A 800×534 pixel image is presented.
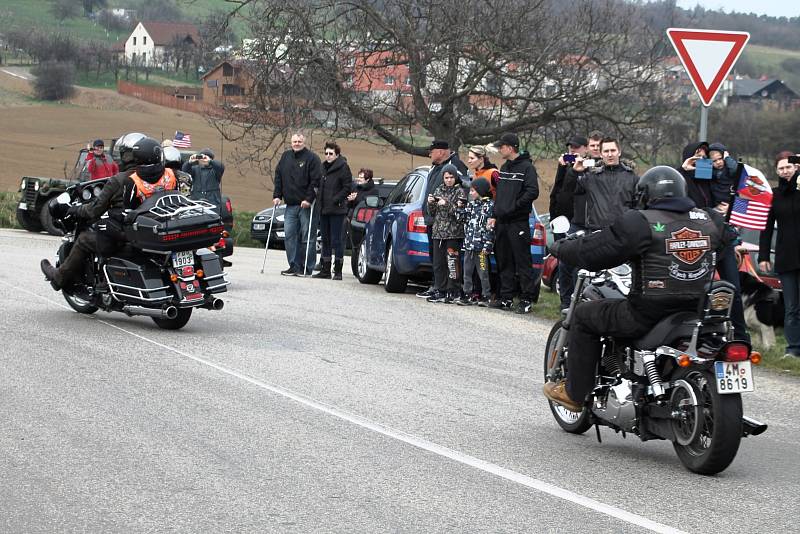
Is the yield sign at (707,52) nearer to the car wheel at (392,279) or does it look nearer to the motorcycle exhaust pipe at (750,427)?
the motorcycle exhaust pipe at (750,427)

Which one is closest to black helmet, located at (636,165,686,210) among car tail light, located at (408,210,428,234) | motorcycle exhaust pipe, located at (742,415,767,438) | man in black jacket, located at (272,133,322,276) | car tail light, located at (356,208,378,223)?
motorcycle exhaust pipe, located at (742,415,767,438)

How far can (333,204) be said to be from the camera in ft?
66.6

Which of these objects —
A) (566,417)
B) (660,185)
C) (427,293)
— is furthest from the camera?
(427,293)

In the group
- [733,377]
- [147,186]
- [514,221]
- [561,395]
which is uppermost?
[147,186]

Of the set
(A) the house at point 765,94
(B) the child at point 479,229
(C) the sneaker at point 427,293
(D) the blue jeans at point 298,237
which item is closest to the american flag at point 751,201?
(B) the child at point 479,229

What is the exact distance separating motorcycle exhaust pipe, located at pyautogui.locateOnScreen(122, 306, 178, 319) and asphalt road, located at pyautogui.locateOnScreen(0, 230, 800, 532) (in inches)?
7.1

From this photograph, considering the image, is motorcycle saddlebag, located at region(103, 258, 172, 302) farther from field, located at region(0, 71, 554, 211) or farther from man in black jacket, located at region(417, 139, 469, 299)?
field, located at region(0, 71, 554, 211)

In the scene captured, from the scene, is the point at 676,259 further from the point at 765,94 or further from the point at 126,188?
the point at 765,94

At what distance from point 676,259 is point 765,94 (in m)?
78.0

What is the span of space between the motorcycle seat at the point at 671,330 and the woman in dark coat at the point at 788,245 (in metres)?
5.14

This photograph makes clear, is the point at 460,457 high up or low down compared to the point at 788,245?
down

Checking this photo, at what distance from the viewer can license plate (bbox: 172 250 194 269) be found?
12.9m

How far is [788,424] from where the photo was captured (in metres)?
9.49

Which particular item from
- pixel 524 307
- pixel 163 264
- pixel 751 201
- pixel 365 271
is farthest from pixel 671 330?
pixel 365 271
